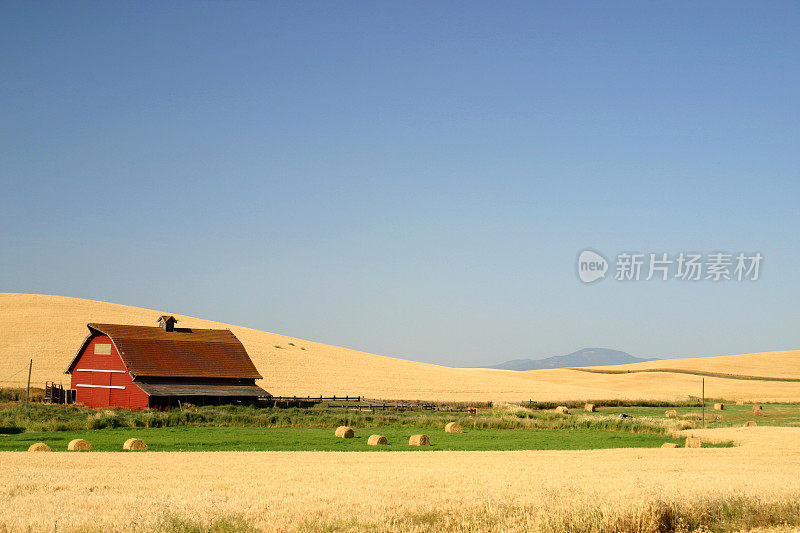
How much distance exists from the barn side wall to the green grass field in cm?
1647

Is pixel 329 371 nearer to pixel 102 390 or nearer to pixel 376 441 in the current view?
pixel 102 390

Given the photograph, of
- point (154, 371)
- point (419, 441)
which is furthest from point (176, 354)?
point (419, 441)

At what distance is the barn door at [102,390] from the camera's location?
208ft

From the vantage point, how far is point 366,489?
18.5 meters

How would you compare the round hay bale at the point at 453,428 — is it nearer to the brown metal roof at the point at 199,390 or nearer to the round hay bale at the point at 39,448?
the brown metal roof at the point at 199,390

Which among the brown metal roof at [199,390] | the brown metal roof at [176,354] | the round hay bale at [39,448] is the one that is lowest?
the round hay bale at [39,448]

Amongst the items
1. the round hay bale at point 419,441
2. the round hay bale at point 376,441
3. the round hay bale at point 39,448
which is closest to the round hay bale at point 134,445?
the round hay bale at point 39,448

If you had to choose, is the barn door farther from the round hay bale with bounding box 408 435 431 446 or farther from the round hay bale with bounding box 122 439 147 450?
the round hay bale with bounding box 408 435 431 446

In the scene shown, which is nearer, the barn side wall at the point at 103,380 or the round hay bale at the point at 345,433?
the round hay bale at the point at 345,433

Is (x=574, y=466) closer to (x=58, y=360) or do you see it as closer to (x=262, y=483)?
(x=262, y=483)

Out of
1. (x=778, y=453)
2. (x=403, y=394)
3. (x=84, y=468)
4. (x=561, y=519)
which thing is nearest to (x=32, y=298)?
(x=403, y=394)

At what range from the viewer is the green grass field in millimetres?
35781

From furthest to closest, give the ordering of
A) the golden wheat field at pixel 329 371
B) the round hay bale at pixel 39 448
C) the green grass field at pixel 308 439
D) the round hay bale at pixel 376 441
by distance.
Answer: the golden wheat field at pixel 329 371, the round hay bale at pixel 376 441, the green grass field at pixel 308 439, the round hay bale at pixel 39 448

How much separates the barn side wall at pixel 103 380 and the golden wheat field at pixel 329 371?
576 cm
